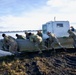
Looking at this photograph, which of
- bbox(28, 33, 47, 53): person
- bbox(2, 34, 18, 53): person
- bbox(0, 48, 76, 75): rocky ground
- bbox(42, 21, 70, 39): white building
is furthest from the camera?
bbox(42, 21, 70, 39): white building

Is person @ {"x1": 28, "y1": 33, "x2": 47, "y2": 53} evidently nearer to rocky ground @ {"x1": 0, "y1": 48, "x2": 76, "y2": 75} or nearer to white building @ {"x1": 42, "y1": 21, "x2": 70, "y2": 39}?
rocky ground @ {"x1": 0, "y1": 48, "x2": 76, "y2": 75}

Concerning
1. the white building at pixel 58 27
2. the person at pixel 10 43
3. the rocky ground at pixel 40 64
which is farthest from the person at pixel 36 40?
the white building at pixel 58 27

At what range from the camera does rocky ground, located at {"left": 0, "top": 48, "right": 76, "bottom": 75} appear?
21.2 metres

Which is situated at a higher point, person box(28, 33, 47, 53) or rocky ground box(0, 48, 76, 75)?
person box(28, 33, 47, 53)

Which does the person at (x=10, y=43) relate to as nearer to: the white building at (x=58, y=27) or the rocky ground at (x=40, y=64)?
the rocky ground at (x=40, y=64)

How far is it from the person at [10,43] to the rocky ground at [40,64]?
78 centimetres

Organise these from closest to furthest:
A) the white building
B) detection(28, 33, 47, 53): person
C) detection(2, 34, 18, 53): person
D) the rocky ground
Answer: the rocky ground → detection(2, 34, 18, 53): person → detection(28, 33, 47, 53): person → the white building

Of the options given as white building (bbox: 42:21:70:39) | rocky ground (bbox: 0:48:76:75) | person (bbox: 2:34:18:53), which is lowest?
rocky ground (bbox: 0:48:76:75)

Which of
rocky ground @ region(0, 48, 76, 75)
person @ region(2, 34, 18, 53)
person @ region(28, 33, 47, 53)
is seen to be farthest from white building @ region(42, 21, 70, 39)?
person @ region(2, 34, 18, 53)

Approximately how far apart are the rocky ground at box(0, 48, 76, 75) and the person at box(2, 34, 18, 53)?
0.78m

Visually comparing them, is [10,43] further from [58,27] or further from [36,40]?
[58,27]

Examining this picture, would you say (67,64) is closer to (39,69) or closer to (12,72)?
(39,69)

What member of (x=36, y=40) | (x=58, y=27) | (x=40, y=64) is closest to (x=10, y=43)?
(x=36, y=40)

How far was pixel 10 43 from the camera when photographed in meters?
23.9
